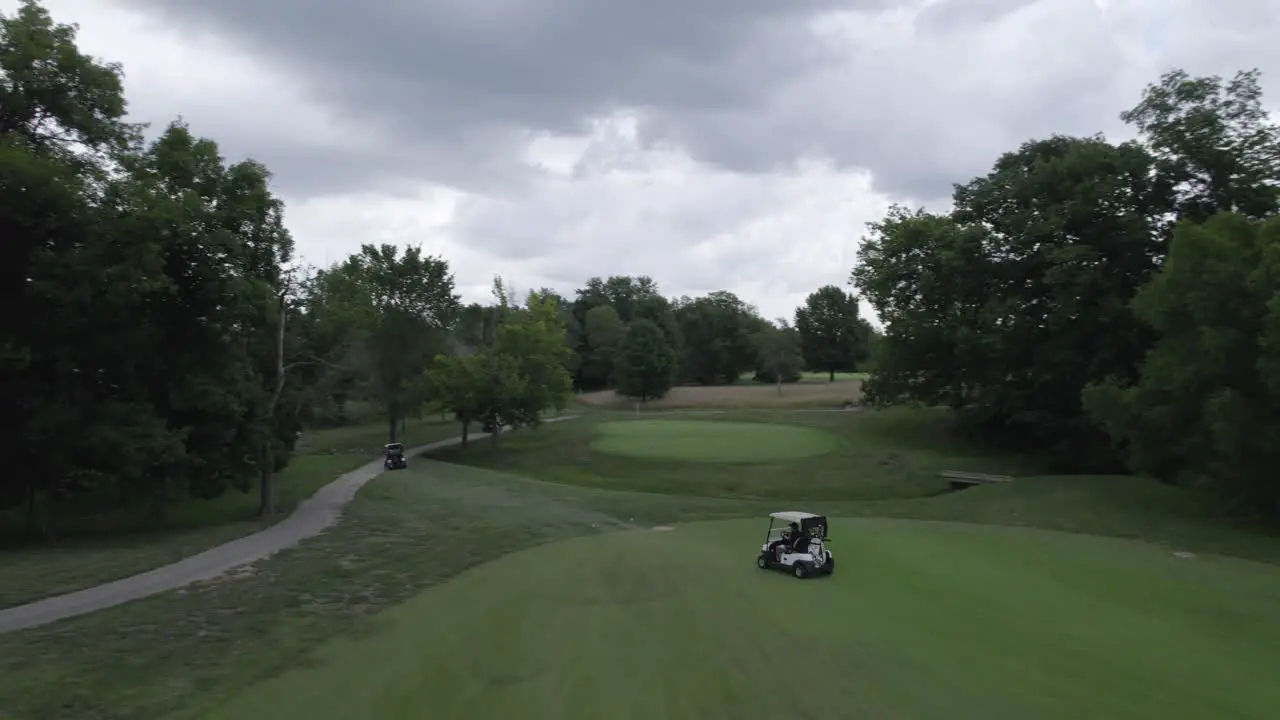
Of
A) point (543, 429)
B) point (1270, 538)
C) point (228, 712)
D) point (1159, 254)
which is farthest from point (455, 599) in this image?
point (543, 429)

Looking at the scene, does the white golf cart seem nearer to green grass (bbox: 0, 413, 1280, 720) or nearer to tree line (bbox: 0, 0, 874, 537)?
green grass (bbox: 0, 413, 1280, 720)

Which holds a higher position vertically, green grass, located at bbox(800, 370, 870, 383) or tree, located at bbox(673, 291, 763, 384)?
tree, located at bbox(673, 291, 763, 384)

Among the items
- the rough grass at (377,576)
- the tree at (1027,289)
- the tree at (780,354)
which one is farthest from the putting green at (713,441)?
the tree at (780,354)

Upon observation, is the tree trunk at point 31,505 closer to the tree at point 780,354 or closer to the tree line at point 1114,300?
the tree line at point 1114,300

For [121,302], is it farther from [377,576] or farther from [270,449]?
[377,576]

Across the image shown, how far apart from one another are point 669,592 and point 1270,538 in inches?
663

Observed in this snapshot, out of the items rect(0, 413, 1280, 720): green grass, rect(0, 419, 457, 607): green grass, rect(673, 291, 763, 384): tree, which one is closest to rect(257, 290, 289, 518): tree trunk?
rect(0, 419, 457, 607): green grass

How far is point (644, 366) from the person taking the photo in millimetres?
86562

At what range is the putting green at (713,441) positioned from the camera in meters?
41.2

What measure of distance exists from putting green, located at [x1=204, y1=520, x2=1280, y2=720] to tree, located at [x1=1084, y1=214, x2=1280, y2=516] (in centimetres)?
593

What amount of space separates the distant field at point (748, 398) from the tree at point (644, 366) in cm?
160

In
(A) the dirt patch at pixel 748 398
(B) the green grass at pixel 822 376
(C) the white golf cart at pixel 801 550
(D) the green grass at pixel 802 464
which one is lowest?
(D) the green grass at pixel 802 464

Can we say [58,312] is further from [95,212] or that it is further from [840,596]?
[840,596]

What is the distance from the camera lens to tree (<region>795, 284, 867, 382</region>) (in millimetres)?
118188
